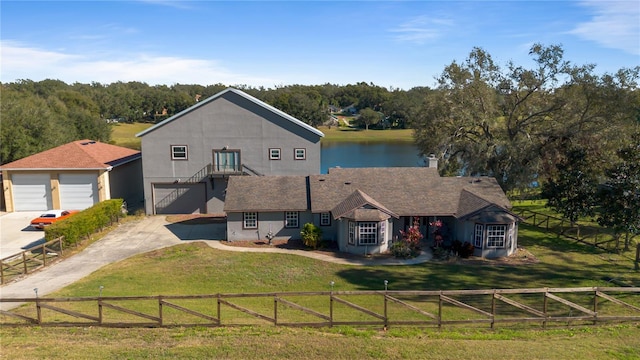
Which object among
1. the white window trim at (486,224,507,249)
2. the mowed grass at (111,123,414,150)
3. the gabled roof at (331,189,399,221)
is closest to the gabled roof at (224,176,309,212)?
the gabled roof at (331,189,399,221)

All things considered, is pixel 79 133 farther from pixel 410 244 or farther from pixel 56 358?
pixel 56 358

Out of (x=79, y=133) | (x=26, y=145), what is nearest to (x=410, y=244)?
(x=26, y=145)

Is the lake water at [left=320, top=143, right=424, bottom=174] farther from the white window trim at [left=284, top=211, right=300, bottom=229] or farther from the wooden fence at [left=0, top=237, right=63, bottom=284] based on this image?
the wooden fence at [left=0, top=237, right=63, bottom=284]

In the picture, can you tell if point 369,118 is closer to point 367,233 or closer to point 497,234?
point 497,234

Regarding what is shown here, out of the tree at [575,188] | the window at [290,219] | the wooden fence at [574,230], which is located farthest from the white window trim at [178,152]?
the tree at [575,188]

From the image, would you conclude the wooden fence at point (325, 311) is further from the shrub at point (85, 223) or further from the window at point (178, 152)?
the window at point (178, 152)
